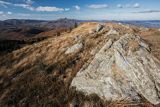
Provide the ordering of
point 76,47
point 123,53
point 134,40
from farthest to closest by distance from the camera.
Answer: point 76,47, point 134,40, point 123,53

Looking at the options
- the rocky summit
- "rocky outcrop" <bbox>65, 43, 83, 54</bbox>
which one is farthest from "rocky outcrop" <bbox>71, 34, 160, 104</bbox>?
"rocky outcrop" <bbox>65, 43, 83, 54</bbox>

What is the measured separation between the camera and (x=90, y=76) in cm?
2238

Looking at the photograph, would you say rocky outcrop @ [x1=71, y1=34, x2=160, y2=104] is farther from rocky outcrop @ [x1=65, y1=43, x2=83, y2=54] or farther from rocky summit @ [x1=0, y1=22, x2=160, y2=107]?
rocky outcrop @ [x1=65, y1=43, x2=83, y2=54]

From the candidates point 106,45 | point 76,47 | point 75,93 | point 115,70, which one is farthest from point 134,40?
point 75,93

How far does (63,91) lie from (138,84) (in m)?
7.16

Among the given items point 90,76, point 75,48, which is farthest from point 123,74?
point 75,48

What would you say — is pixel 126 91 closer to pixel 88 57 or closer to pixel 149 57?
pixel 149 57

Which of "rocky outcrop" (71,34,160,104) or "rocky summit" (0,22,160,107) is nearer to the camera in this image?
"rocky outcrop" (71,34,160,104)

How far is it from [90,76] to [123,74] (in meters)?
3.30

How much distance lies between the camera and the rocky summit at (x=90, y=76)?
1970 cm

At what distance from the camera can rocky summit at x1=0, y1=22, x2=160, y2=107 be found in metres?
19.7

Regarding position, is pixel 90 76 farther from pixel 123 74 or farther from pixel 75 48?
pixel 75 48

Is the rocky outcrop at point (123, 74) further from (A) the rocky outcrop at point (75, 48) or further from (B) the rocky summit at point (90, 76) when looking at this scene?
(A) the rocky outcrop at point (75, 48)

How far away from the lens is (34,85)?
2378cm
